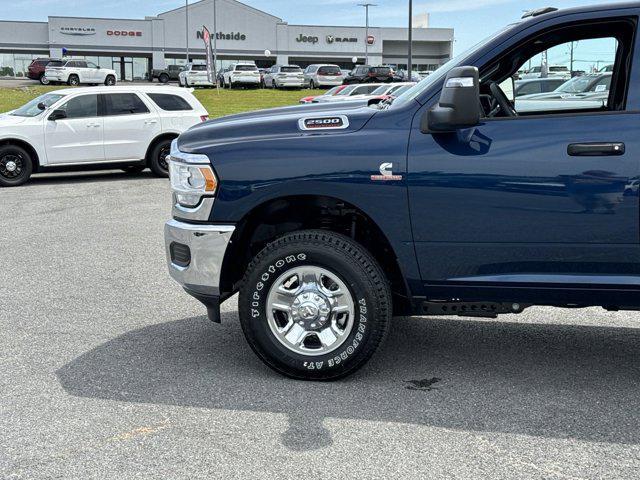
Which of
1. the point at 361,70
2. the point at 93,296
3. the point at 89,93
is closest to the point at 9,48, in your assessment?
the point at 361,70

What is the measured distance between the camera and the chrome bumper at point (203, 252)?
4.53 meters

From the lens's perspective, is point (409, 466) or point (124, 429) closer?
point (409, 466)

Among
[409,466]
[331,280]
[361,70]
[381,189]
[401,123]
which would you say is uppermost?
[361,70]

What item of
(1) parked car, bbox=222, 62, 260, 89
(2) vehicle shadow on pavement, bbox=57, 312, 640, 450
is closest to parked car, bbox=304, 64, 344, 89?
(1) parked car, bbox=222, 62, 260, 89

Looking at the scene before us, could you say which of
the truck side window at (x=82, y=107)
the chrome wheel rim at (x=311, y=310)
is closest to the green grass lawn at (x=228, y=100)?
the truck side window at (x=82, y=107)

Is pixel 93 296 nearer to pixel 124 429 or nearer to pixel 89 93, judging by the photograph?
pixel 124 429

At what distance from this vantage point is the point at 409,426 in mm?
3977

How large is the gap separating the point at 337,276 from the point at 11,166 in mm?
11651

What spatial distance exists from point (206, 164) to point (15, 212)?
7.92 metres

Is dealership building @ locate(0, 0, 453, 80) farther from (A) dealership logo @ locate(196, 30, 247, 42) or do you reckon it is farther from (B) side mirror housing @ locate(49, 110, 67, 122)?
(B) side mirror housing @ locate(49, 110, 67, 122)

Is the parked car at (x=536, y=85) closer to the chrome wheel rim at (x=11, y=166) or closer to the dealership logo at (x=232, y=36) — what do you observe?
the chrome wheel rim at (x=11, y=166)

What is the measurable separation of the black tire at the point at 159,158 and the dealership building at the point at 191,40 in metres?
63.9

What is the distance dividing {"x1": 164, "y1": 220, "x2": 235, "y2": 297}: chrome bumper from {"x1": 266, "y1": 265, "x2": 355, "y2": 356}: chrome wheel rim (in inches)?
13.7

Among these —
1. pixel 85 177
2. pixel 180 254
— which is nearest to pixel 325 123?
pixel 180 254
